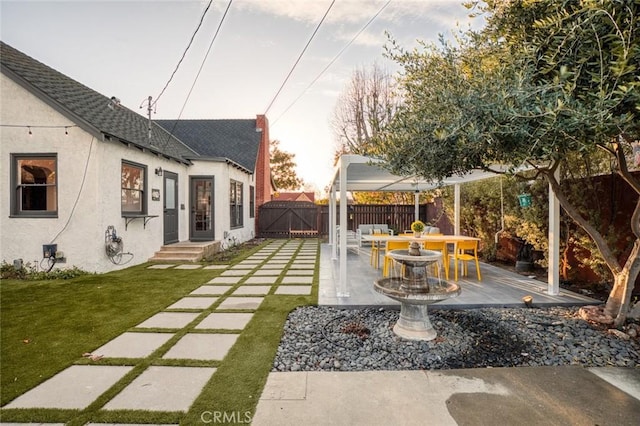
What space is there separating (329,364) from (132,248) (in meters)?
6.69

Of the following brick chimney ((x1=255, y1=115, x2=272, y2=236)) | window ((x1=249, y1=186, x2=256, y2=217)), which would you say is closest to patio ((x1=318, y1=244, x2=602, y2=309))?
window ((x1=249, y1=186, x2=256, y2=217))

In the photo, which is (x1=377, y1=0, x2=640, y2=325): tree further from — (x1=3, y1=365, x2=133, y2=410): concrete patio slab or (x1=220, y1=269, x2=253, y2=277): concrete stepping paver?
(x1=220, y1=269, x2=253, y2=277): concrete stepping paver

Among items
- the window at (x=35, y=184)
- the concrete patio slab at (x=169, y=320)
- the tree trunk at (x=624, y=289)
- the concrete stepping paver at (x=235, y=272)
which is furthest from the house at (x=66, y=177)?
the tree trunk at (x=624, y=289)

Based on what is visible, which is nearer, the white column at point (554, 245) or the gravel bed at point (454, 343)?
the gravel bed at point (454, 343)

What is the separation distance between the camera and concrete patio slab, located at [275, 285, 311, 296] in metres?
5.25

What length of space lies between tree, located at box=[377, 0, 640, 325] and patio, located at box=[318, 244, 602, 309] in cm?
101

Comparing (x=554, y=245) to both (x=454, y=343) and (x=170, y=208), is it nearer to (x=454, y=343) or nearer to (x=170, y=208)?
(x=454, y=343)

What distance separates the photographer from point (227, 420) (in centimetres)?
205

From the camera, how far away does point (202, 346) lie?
321 centimetres

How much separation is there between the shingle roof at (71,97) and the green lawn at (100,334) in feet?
10.9

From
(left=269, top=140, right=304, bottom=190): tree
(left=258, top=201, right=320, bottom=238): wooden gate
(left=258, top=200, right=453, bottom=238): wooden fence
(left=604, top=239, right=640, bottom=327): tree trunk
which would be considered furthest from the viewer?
(left=269, top=140, right=304, bottom=190): tree

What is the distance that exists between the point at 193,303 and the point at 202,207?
6.60m

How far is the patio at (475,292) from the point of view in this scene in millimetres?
4480

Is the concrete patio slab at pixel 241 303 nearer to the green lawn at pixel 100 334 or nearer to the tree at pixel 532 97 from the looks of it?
the green lawn at pixel 100 334
